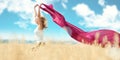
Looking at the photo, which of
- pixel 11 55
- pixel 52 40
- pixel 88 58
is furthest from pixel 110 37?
pixel 11 55

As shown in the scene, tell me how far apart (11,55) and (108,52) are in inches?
46.6

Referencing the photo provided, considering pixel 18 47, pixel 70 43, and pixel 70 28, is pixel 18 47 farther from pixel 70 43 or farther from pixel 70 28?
pixel 70 28

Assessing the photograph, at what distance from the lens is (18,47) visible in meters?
2.71

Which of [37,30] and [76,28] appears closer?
[37,30]

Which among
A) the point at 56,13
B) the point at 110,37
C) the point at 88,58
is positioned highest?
the point at 56,13

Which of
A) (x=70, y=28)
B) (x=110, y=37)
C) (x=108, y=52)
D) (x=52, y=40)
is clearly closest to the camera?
(x=108, y=52)

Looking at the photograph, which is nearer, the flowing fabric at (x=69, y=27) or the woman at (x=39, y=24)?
the woman at (x=39, y=24)

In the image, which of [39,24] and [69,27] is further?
[69,27]

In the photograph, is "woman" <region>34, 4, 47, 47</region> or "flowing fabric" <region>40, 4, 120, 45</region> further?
"flowing fabric" <region>40, 4, 120, 45</region>

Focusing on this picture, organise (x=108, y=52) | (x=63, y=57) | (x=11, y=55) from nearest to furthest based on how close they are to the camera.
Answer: (x=11, y=55) < (x=63, y=57) < (x=108, y=52)

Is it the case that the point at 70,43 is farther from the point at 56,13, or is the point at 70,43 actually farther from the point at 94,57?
the point at 56,13

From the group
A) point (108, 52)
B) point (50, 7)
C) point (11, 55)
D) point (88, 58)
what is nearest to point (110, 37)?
point (50, 7)

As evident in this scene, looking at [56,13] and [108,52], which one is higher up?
[56,13]

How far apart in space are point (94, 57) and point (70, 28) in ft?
12.0
